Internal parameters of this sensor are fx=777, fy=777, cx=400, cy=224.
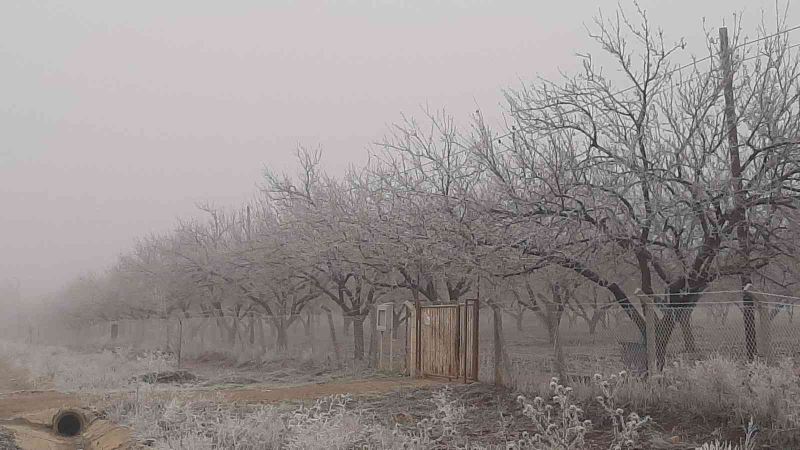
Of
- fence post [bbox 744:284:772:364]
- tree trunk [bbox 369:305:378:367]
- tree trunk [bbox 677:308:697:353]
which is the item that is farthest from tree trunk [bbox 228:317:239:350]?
fence post [bbox 744:284:772:364]

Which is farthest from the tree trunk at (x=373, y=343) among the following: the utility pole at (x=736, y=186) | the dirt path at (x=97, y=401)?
the utility pole at (x=736, y=186)

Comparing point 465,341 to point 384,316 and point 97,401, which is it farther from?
point 97,401

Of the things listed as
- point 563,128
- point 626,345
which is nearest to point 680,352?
point 626,345

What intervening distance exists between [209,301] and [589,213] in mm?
33199

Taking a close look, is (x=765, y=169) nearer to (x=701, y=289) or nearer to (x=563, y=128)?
(x=701, y=289)

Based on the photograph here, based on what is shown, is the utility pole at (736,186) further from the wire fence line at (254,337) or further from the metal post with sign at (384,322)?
the metal post with sign at (384,322)

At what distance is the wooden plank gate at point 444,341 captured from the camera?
16547 millimetres

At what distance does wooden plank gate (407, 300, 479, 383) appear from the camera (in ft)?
54.3

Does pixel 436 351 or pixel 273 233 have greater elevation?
pixel 273 233

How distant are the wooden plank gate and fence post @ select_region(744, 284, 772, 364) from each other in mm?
6257

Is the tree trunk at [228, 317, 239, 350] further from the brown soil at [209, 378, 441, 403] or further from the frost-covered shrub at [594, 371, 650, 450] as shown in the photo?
the frost-covered shrub at [594, 371, 650, 450]

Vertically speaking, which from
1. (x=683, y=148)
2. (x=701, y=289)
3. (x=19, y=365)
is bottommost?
(x=19, y=365)

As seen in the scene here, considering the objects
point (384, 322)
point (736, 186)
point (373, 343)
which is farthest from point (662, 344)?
point (373, 343)

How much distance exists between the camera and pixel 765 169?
452 inches
